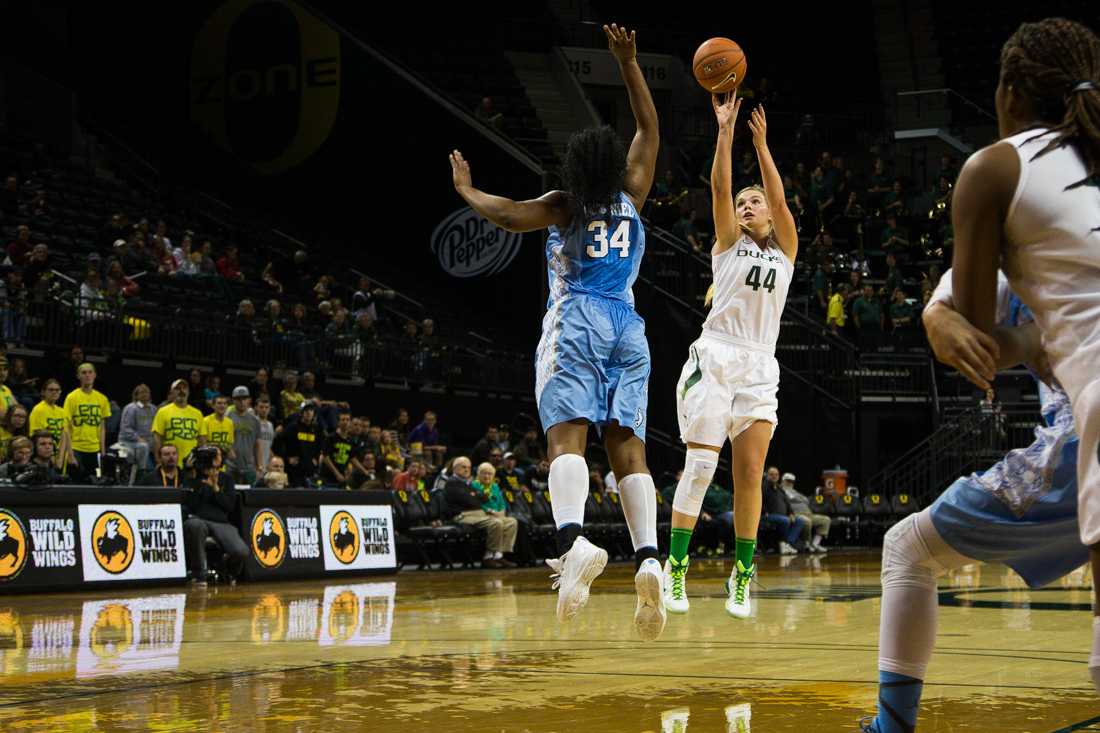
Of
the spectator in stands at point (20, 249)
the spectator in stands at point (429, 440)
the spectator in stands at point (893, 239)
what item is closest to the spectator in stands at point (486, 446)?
the spectator in stands at point (429, 440)

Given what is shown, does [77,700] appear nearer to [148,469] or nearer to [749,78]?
[148,469]

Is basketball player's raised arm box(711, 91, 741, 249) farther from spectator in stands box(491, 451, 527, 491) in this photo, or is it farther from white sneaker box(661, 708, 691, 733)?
spectator in stands box(491, 451, 527, 491)

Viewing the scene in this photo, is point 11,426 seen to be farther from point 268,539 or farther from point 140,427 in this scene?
point 268,539

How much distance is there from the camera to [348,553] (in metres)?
13.3

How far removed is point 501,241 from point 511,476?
312 inches

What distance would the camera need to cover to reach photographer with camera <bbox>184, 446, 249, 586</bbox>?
475 inches

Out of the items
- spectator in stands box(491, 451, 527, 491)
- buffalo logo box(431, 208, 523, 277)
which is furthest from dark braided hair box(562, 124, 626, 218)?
buffalo logo box(431, 208, 523, 277)

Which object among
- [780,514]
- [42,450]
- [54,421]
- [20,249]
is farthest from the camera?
[780,514]

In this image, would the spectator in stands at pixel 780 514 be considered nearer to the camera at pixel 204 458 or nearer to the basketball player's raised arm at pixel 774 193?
the camera at pixel 204 458

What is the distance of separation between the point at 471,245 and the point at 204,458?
40.7 feet

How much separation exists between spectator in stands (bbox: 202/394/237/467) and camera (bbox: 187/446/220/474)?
118 centimetres

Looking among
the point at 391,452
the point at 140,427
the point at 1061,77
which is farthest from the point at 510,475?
the point at 1061,77

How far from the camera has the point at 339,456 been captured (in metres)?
15.5

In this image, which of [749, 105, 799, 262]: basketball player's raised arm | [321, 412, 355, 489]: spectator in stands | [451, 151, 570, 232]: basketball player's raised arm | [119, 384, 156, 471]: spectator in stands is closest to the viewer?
[451, 151, 570, 232]: basketball player's raised arm
